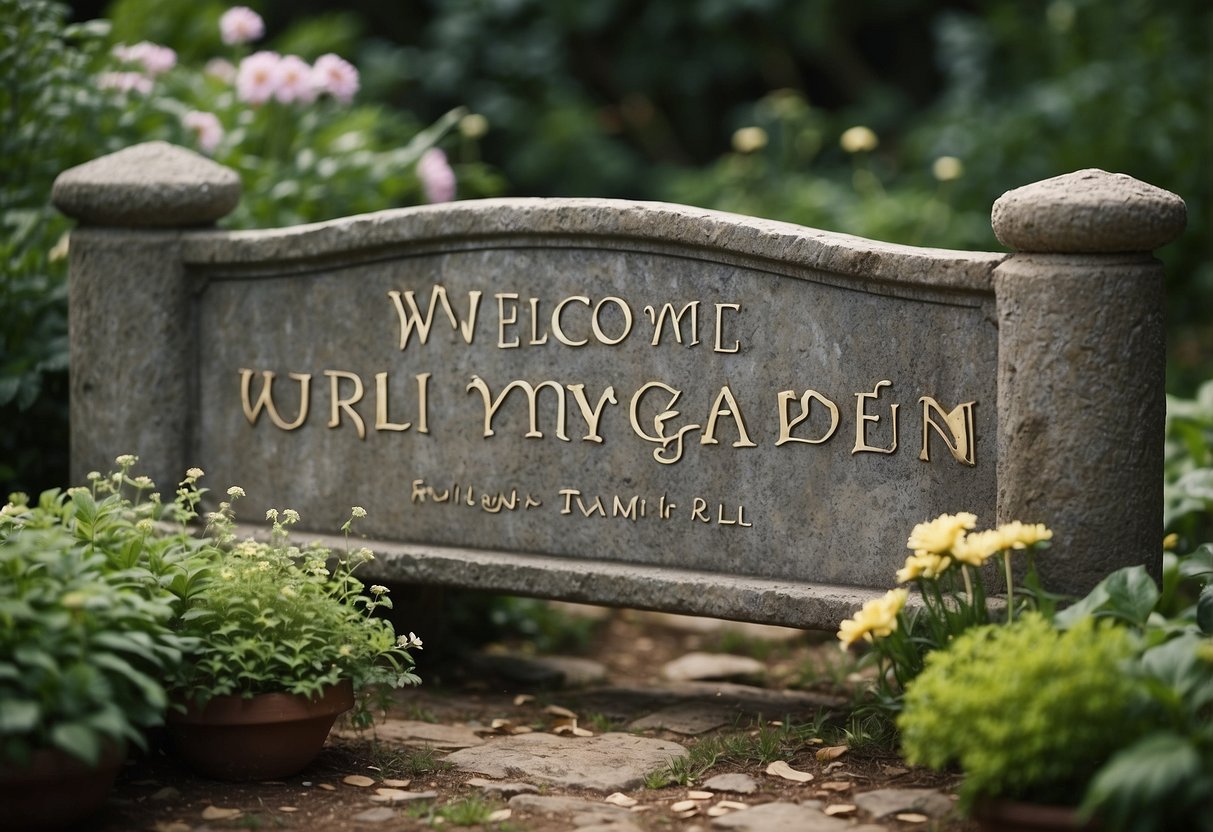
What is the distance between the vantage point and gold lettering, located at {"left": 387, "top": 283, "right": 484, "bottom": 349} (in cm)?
407

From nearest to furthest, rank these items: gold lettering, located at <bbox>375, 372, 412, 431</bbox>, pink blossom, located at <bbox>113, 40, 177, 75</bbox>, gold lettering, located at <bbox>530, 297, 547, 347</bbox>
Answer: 1. gold lettering, located at <bbox>530, 297, 547, 347</bbox>
2. gold lettering, located at <bbox>375, 372, 412, 431</bbox>
3. pink blossom, located at <bbox>113, 40, 177, 75</bbox>

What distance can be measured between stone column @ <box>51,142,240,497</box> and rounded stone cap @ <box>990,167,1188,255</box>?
2.43m

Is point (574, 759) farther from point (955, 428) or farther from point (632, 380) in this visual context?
point (955, 428)

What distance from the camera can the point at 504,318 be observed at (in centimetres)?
404

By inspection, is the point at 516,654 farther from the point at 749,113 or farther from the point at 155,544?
the point at 749,113

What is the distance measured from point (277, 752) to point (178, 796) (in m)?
0.24

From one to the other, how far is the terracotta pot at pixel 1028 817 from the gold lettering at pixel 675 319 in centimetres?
152

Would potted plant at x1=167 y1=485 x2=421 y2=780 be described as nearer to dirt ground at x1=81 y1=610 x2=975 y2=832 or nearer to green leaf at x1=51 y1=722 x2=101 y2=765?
dirt ground at x1=81 y1=610 x2=975 y2=832

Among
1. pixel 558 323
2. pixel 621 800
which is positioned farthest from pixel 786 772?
pixel 558 323

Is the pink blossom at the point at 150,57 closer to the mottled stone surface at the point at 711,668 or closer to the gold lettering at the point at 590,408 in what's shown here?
the gold lettering at the point at 590,408

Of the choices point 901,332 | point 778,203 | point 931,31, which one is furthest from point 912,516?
point 931,31

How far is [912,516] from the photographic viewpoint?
358cm

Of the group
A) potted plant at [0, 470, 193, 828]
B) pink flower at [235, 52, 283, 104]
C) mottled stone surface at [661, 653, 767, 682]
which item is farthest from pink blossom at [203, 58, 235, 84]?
potted plant at [0, 470, 193, 828]

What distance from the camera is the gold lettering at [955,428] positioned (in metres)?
3.50
